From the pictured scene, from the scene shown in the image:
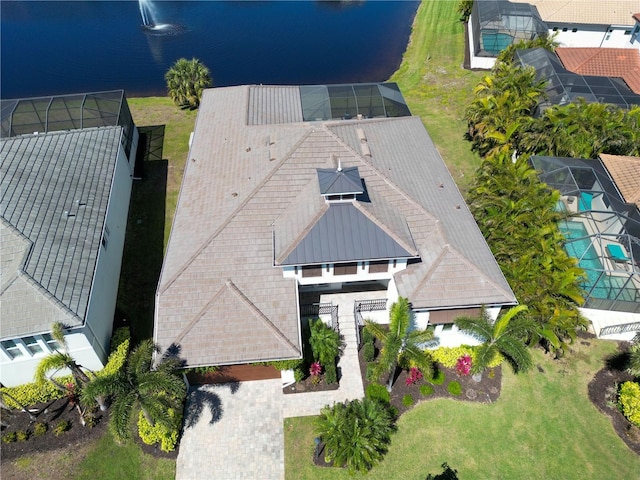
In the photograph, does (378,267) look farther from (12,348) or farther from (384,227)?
(12,348)

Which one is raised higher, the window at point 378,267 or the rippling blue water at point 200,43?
the rippling blue water at point 200,43

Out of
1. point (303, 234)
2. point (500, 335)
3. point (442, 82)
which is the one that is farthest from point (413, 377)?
point (442, 82)

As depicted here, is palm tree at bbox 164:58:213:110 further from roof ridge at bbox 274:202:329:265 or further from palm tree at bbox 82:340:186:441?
palm tree at bbox 82:340:186:441

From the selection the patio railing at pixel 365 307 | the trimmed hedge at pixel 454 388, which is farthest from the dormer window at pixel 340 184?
the trimmed hedge at pixel 454 388

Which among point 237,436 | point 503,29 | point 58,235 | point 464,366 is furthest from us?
point 503,29

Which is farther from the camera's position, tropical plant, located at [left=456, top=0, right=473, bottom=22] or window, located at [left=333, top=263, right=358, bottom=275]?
tropical plant, located at [left=456, top=0, right=473, bottom=22]

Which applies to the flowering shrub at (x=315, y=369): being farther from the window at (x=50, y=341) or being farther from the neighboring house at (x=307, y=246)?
the window at (x=50, y=341)

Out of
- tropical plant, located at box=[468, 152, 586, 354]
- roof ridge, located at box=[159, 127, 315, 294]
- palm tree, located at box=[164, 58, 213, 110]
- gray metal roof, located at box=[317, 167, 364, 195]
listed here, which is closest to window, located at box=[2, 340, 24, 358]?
roof ridge, located at box=[159, 127, 315, 294]
